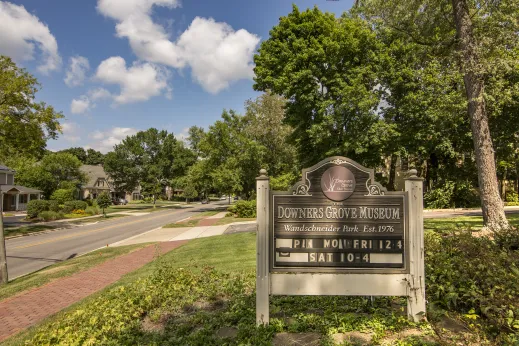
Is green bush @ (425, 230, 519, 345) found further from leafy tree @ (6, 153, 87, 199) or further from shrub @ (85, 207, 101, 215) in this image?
leafy tree @ (6, 153, 87, 199)

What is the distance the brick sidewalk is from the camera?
22.5ft

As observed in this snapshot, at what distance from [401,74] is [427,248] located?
17.9 m

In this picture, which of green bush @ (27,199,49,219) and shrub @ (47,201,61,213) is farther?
shrub @ (47,201,61,213)

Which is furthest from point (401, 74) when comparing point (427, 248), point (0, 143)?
point (0, 143)

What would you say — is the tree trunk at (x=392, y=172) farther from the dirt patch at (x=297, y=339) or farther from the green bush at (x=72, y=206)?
the green bush at (x=72, y=206)

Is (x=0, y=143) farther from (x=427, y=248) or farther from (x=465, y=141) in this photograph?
(x=465, y=141)

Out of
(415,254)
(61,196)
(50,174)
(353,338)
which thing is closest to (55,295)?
(353,338)

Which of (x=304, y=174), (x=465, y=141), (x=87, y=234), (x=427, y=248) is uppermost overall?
(x=465, y=141)

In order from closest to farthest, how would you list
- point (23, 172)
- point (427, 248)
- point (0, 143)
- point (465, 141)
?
1. point (427, 248)
2. point (0, 143)
3. point (465, 141)
4. point (23, 172)

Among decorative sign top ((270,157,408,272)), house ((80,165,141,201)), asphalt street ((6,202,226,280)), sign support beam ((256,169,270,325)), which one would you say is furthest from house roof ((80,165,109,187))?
decorative sign top ((270,157,408,272))

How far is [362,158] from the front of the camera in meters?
22.4

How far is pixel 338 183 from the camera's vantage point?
4.80 m

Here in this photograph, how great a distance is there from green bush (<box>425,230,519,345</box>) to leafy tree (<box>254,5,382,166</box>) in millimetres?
14207

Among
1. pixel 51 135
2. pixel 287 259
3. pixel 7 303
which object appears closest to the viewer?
pixel 287 259
